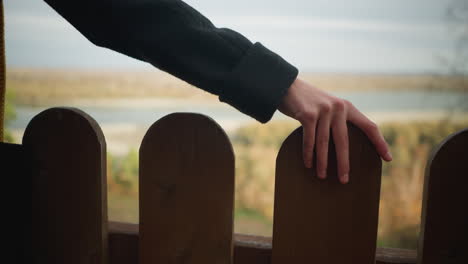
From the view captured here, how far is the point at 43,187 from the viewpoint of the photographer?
80cm

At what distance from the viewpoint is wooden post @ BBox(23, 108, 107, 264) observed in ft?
2.52

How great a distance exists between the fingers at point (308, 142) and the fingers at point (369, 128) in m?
0.07

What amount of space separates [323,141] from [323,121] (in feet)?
0.11

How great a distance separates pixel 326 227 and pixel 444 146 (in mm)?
249

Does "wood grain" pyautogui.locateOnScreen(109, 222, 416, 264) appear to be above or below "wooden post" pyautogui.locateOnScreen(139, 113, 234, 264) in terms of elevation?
below

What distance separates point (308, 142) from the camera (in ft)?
2.15

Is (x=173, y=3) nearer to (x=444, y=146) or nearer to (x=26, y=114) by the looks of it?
(x=444, y=146)

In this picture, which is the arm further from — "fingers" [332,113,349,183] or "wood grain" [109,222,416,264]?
"wood grain" [109,222,416,264]

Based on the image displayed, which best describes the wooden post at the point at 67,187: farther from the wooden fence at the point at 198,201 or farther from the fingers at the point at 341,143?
the fingers at the point at 341,143

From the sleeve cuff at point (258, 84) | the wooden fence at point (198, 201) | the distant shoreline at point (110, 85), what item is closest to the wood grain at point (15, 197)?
the wooden fence at point (198, 201)

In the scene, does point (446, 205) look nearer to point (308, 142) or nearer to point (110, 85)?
point (308, 142)

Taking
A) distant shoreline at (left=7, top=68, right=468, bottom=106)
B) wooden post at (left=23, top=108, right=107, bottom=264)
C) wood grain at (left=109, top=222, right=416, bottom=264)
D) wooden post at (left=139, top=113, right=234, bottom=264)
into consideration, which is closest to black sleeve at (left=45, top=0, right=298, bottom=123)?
wooden post at (left=139, top=113, right=234, bottom=264)

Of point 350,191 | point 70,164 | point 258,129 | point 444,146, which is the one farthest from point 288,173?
point 258,129

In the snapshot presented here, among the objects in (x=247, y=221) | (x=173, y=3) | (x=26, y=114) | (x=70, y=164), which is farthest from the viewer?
(x=247, y=221)
